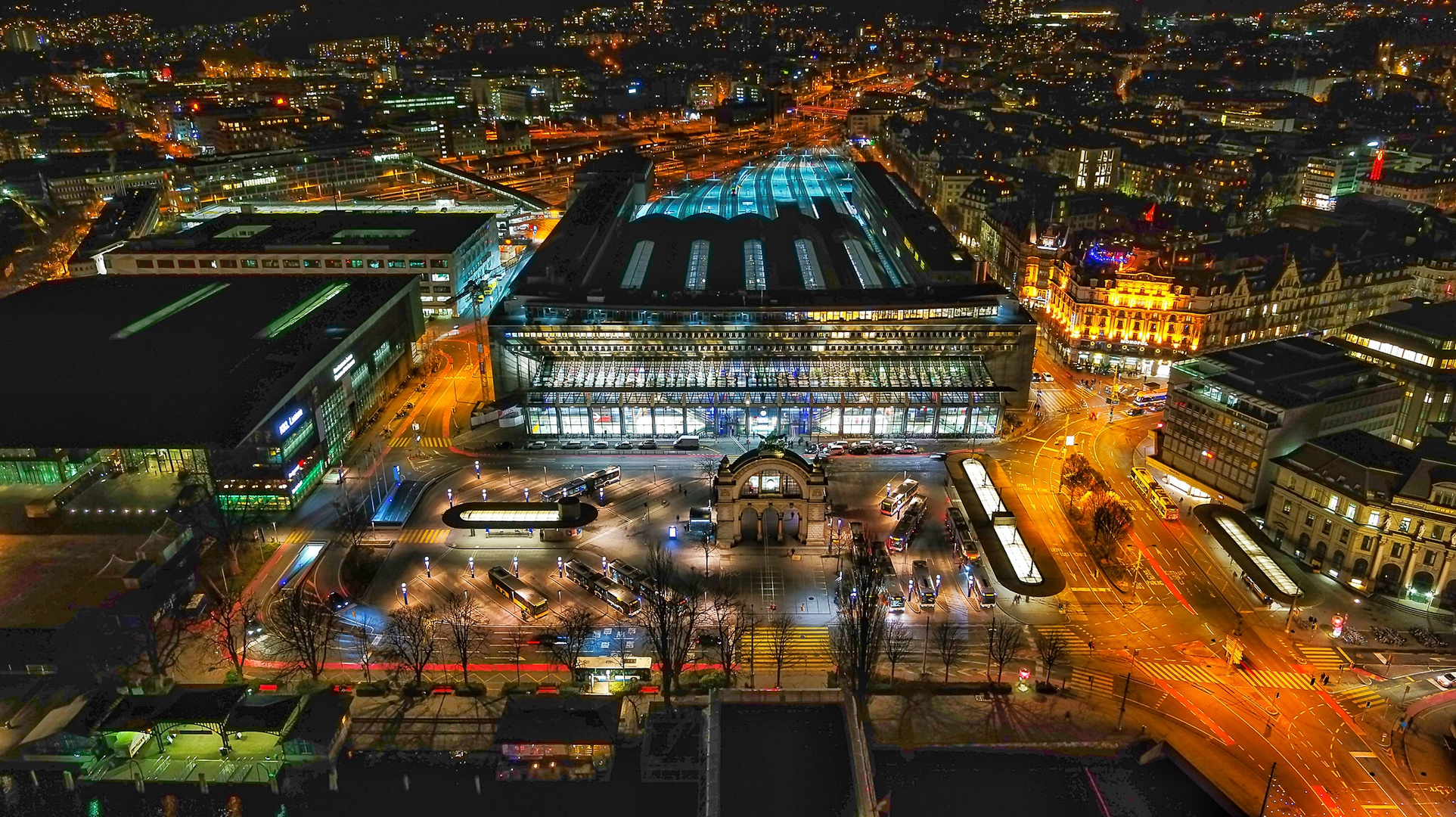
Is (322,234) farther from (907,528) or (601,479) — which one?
(907,528)

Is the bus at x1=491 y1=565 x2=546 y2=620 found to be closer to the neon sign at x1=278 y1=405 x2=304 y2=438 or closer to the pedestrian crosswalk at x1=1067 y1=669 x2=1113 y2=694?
the neon sign at x1=278 y1=405 x2=304 y2=438

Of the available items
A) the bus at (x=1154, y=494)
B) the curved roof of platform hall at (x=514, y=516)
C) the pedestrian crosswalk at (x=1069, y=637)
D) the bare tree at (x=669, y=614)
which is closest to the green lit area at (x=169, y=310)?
the curved roof of platform hall at (x=514, y=516)

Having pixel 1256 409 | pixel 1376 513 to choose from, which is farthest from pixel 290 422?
pixel 1376 513

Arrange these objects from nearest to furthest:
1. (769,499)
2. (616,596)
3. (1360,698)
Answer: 1. (1360,698)
2. (616,596)
3. (769,499)

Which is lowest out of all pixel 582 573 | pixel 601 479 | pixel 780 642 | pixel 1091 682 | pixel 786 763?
pixel 1091 682

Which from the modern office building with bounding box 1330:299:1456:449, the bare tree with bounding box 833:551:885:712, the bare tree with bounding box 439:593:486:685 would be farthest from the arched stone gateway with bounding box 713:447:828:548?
the modern office building with bounding box 1330:299:1456:449

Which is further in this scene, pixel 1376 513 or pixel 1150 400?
pixel 1150 400

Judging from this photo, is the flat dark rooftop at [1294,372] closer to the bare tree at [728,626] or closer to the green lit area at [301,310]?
the bare tree at [728,626]
